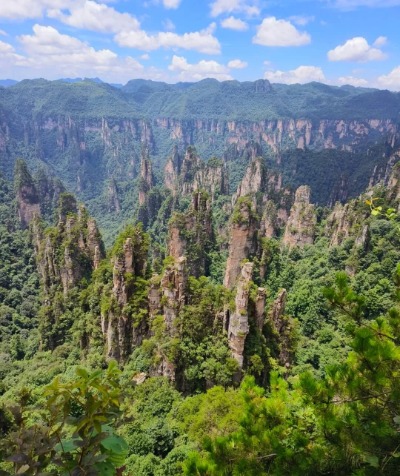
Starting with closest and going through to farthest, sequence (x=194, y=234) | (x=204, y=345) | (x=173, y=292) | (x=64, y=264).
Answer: (x=204, y=345) → (x=173, y=292) → (x=64, y=264) → (x=194, y=234)

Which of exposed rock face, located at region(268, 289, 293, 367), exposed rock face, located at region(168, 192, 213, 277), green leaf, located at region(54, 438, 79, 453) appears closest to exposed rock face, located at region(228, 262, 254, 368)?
exposed rock face, located at region(268, 289, 293, 367)

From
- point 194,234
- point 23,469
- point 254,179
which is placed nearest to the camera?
point 23,469

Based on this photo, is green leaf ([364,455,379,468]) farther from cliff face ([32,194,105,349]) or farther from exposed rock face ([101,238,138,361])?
cliff face ([32,194,105,349])

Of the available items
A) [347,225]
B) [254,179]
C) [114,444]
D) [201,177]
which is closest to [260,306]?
[114,444]

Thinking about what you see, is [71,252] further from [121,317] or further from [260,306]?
[260,306]

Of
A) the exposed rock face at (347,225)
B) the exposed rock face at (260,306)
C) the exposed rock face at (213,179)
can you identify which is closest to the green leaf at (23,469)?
the exposed rock face at (260,306)

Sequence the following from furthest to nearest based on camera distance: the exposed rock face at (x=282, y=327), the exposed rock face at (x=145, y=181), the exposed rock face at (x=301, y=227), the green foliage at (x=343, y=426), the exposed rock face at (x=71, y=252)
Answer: the exposed rock face at (x=145, y=181), the exposed rock face at (x=301, y=227), the exposed rock face at (x=71, y=252), the exposed rock face at (x=282, y=327), the green foliage at (x=343, y=426)

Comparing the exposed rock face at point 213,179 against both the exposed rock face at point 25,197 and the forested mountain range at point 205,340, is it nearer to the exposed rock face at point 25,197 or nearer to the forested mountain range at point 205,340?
the forested mountain range at point 205,340
